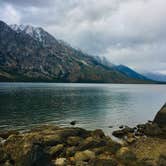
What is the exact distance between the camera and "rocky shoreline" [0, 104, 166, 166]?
29.0 meters

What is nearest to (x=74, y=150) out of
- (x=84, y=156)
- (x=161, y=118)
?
(x=84, y=156)

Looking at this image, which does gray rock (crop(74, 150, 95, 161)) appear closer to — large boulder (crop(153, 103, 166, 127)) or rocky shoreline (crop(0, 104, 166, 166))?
rocky shoreline (crop(0, 104, 166, 166))

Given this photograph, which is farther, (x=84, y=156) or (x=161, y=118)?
(x=161, y=118)

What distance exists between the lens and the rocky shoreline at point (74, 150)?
95.1 ft

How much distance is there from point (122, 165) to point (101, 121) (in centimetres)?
4482

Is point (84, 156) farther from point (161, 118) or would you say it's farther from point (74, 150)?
point (161, 118)

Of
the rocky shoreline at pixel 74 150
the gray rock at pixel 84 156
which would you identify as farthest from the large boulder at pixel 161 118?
the gray rock at pixel 84 156

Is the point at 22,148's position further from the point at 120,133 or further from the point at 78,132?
the point at 120,133

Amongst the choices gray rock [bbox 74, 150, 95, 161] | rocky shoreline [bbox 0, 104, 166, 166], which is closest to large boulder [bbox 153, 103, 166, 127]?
rocky shoreline [bbox 0, 104, 166, 166]

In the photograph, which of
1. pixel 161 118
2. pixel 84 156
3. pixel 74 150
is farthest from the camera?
pixel 161 118

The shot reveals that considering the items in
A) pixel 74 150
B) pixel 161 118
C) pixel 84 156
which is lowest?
pixel 74 150

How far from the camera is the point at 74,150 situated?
1438 inches

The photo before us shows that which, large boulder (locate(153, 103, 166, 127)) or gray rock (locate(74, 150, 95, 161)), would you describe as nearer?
gray rock (locate(74, 150, 95, 161))

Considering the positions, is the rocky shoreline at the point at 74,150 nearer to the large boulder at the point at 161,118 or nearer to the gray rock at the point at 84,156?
the gray rock at the point at 84,156
